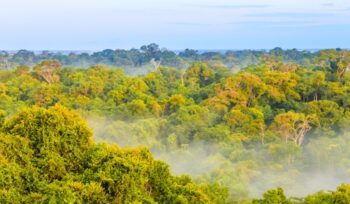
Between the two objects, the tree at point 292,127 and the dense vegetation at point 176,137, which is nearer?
the dense vegetation at point 176,137

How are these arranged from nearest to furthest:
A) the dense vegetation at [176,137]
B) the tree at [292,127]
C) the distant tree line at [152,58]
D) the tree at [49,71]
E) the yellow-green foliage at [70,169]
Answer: the yellow-green foliage at [70,169]
the dense vegetation at [176,137]
the tree at [292,127]
the tree at [49,71]
the distant tree line at [152,58]

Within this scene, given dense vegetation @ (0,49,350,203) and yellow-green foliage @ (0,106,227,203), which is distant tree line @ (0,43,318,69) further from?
yellow-green foliage @ (0,106,227,203)

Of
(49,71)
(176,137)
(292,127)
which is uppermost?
(49,71)

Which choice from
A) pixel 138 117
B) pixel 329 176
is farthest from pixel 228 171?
pixel 138 117

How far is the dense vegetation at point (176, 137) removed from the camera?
1066 centimetres

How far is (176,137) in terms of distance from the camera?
2600 centimetres

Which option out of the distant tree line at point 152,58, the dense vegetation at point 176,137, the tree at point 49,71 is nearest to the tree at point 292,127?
the dense vegetation at point 176,137

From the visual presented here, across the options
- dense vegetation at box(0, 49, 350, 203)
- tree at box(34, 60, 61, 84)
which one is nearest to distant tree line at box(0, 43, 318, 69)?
tree at box(34, 60, 61, 84)

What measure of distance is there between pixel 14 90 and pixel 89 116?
408 inches

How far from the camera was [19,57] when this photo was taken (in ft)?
356

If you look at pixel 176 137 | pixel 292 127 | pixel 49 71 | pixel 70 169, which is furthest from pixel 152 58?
pixel 70 169

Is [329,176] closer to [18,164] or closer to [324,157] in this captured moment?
[324,157]

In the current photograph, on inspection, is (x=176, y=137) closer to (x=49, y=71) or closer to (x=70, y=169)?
(x=70, y=169)

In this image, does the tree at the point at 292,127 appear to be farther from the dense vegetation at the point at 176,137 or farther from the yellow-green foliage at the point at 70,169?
the yellow-green foliage at the point at 70,169
